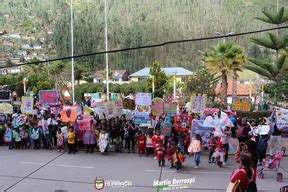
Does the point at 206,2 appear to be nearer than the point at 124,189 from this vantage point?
No

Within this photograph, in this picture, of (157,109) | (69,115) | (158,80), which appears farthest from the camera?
(158,80)

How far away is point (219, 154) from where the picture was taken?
12734 millimetres

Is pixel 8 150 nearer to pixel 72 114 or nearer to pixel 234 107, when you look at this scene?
pixel 72 114

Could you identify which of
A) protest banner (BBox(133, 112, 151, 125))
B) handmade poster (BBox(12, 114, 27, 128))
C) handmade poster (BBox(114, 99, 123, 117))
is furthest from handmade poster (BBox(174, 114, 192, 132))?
handmade poster (BBox(12, 114, 27, 128))

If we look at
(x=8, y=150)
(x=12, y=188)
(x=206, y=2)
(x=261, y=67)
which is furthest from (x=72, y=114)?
(x=206, y=2)

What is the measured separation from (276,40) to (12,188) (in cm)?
2418

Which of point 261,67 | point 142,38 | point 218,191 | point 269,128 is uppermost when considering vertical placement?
point 142,38

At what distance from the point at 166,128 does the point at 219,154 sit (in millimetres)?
2263

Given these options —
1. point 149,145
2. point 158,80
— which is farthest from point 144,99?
point 158,80

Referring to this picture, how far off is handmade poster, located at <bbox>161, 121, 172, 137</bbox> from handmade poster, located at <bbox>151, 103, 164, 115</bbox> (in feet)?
4.41

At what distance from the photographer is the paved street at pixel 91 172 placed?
33.7 feet

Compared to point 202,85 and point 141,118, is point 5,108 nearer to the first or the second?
point 141,118

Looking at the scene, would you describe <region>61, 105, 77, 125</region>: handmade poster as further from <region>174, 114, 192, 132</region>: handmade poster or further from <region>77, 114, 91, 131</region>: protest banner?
<region>174, 114, 192, 132</region>: handmade poster

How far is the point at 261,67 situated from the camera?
30.5 metres
